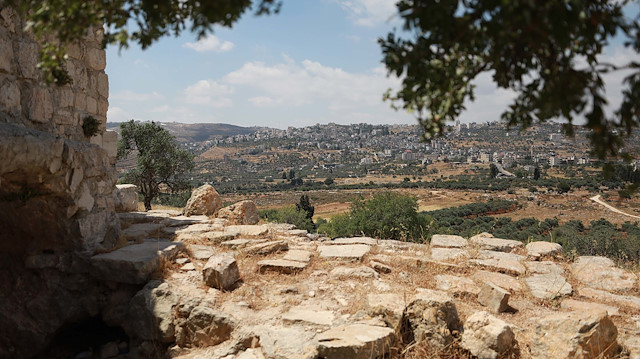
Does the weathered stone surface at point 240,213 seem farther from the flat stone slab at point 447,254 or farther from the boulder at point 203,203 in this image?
the flat stone slab at point 447,254

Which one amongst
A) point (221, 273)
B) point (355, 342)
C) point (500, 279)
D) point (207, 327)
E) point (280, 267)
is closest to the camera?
point (355, 342)

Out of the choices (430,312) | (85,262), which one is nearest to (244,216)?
(85,262)

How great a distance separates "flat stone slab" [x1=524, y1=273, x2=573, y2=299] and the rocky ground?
20 millimetres

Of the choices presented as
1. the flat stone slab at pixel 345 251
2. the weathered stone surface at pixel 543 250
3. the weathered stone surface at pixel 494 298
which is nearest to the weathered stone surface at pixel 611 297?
the weathered stone surface at pixel 494 298

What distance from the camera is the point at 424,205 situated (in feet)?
156

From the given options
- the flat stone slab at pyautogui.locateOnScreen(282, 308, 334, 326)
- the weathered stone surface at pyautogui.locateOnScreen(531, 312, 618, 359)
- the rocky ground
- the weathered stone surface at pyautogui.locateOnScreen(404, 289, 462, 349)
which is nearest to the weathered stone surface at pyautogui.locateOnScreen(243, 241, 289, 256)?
the rocky ground

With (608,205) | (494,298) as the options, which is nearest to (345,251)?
(494,298)

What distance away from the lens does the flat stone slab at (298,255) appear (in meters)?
5.70

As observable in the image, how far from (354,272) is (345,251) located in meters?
0.95

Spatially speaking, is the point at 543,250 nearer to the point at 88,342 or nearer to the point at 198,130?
the point at 88,342

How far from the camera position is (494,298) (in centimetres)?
438

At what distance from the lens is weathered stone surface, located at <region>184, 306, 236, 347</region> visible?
13.7 feet

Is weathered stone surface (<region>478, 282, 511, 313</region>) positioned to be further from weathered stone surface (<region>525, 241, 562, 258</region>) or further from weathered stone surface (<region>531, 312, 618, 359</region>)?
weathered stone surface (<region>525, 241, 562, 258</region>)

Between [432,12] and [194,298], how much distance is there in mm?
3797
